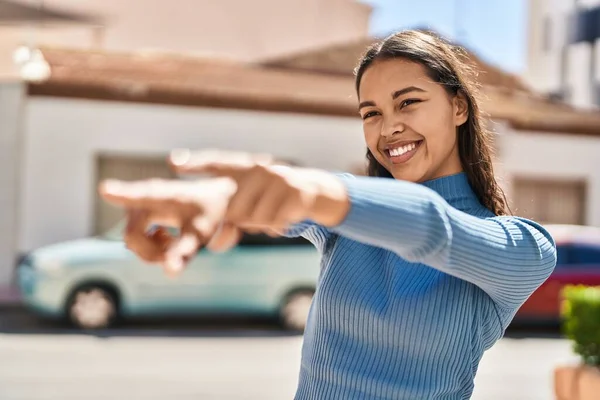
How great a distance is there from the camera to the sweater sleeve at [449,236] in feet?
3.13

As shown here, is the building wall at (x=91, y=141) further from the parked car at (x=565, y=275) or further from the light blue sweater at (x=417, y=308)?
the light blue sweater at (x=417, y=308)

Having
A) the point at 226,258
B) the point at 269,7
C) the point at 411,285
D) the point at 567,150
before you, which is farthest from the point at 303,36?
the point at 411,285

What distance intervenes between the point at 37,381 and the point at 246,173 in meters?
6.32

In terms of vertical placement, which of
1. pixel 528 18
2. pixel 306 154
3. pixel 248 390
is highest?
pixel 528 18

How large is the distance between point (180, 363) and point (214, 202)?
6.96m

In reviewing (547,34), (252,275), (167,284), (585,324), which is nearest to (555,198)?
(547,34)

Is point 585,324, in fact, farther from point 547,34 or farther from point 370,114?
point 547,34

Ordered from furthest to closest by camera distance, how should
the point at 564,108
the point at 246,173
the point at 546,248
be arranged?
1. the point at 564,108
2. the point at 546,248
3. the point at 246,173

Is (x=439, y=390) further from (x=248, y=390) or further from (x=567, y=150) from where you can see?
(x=567, y=150)

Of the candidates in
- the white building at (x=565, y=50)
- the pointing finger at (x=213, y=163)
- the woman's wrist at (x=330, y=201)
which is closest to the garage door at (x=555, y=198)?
the white building at (x=565, y=50)

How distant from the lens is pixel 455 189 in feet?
4.95

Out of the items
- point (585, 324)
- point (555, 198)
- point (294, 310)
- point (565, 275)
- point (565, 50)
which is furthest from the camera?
point (565, 50)

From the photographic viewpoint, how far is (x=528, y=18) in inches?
788

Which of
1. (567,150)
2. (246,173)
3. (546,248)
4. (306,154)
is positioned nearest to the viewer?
(246,173)
